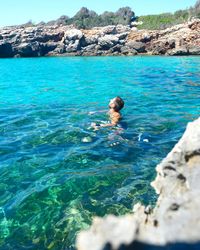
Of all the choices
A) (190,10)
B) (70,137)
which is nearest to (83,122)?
(70,137)

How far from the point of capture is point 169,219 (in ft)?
7.66

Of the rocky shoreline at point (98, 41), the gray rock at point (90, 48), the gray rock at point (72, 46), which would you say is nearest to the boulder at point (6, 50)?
the rocky shoreline at point (98, 41)

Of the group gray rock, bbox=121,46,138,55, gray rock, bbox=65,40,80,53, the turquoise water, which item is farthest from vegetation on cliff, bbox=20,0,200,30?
the turquoise water

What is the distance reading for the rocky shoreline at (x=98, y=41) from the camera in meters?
58.0

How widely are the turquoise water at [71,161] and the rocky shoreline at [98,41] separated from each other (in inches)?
1655

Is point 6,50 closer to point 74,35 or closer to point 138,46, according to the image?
point 74,35

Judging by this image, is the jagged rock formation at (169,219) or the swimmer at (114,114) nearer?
the jagged rock formation at (169,219)

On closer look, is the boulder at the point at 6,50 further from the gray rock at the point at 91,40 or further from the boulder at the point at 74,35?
the gray rock at the point at 91,40

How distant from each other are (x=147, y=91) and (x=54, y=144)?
1090 cm

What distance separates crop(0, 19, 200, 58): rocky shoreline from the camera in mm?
58031

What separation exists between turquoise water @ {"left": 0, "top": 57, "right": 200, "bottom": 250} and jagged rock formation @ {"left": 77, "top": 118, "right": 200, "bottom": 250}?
2.81 metres

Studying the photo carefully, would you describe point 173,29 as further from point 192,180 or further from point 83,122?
point 192,180

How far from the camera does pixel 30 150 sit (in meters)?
9.27

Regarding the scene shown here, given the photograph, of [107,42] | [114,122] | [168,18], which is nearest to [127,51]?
[107,42]
